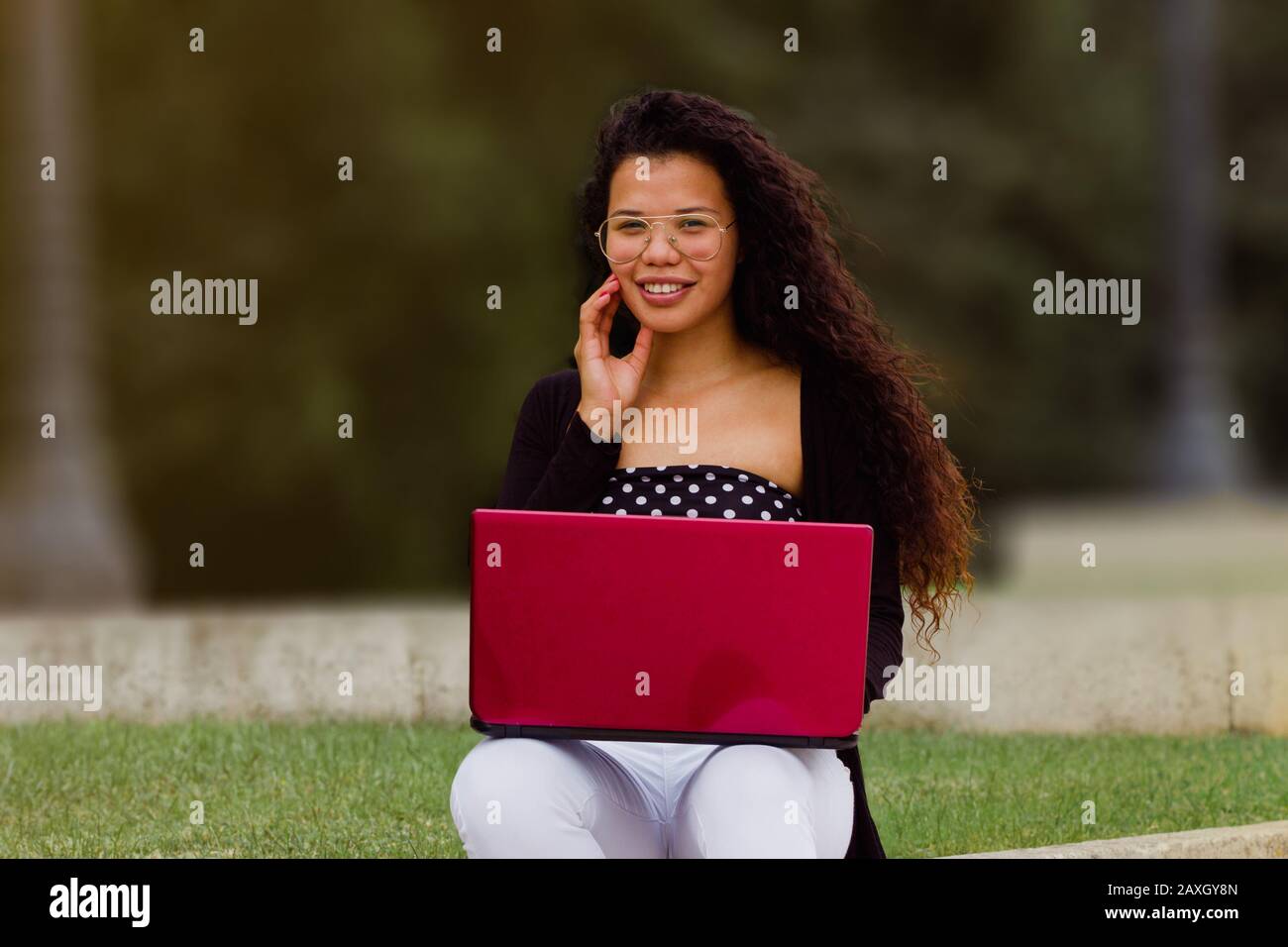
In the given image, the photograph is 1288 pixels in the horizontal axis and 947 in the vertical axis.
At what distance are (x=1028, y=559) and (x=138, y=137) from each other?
10.6m

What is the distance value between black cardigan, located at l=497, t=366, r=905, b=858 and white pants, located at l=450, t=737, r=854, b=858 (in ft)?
0.84

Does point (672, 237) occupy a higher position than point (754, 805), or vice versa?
point (672, 237)

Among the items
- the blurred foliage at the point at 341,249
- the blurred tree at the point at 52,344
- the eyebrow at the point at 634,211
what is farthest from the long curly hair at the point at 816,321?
the blurred foliage at the point at 341,249

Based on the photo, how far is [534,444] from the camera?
503cm

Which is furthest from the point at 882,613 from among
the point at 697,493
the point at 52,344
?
the point at 52,344

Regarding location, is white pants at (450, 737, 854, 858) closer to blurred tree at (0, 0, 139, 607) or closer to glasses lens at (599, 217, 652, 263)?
glasses lens at (599, 217, 652, 263)

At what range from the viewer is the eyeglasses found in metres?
4.74

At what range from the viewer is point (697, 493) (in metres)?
4.71

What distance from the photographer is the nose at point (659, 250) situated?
472 centimetres

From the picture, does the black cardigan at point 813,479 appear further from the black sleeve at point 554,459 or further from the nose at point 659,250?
the nose at point 659,250

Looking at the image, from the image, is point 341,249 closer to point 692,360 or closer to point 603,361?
point 692,360

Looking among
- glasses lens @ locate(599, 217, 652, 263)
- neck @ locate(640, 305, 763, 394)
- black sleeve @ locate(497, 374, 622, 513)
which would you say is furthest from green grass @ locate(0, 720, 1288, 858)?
glasses lens @ locate(599, 217, 652, 263)

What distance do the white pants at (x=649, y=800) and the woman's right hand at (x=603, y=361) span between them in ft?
2.53

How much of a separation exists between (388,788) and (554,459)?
8.52ft
